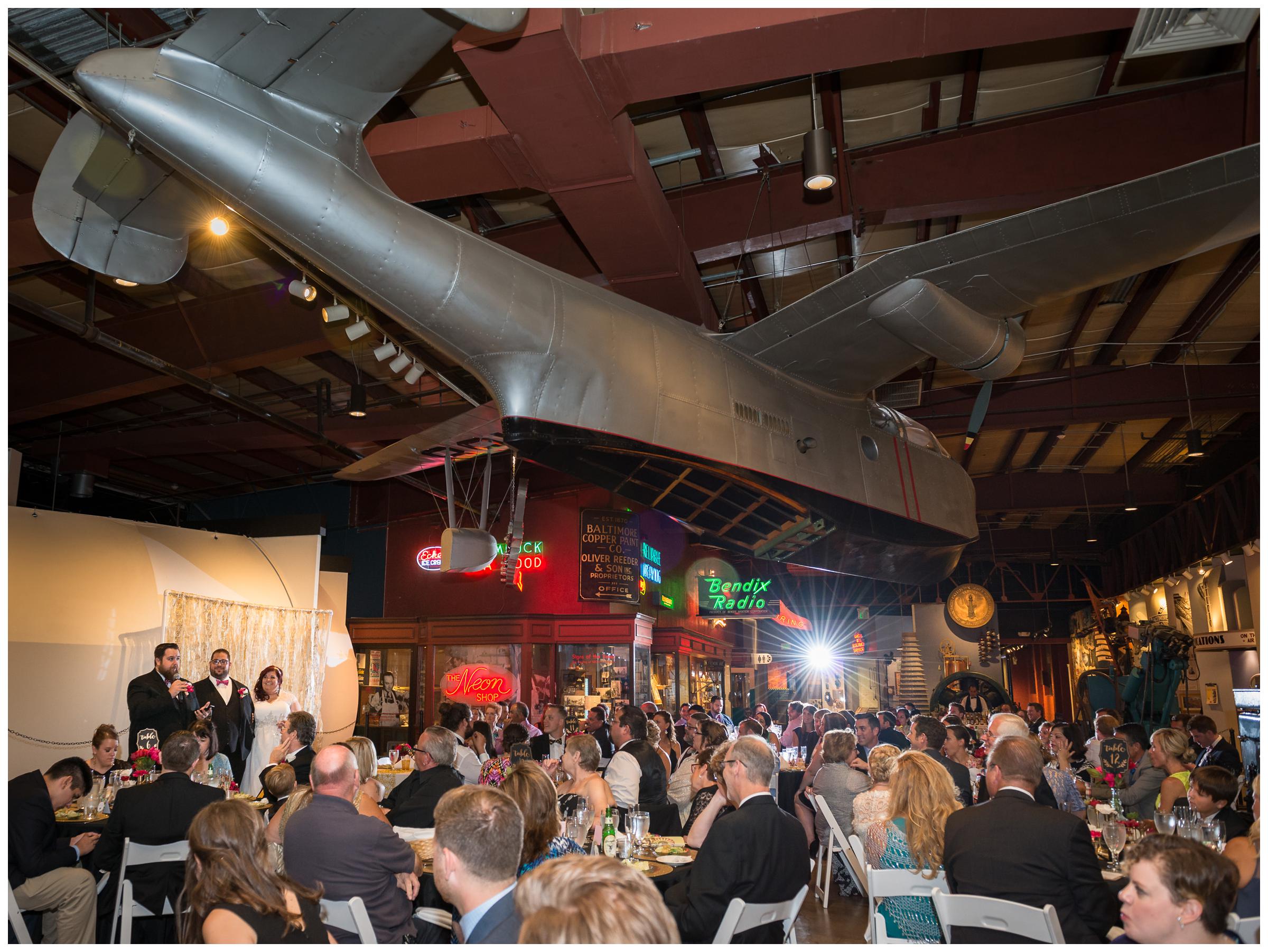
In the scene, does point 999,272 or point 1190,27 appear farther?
point 999,272

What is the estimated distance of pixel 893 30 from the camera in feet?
14.4

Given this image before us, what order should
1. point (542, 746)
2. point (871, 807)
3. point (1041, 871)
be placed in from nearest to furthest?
point (1041, 871) → point (871, 807) → point (542, 746)

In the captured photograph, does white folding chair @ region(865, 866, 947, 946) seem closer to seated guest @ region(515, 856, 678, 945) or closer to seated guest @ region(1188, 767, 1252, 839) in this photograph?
seated guest @ region(1188, 767, 1252, 839)

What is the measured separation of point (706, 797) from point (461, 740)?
3020 millimetres

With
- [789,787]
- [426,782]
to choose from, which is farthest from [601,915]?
[789,787]

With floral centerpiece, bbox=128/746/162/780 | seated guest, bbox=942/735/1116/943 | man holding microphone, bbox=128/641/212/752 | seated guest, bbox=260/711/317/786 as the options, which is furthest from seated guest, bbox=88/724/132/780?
seated guest, bbox=942/735/1116/943

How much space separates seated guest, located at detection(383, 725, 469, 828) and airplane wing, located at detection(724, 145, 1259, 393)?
324 cm

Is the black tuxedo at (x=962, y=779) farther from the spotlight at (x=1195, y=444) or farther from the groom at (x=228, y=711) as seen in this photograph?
the spotlight at (x=1195, y=444)

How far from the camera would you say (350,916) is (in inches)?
141

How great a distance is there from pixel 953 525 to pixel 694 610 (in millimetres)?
13178

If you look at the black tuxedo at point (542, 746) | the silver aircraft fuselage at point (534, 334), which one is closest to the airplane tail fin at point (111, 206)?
the silver aircraft fuselage at point (534, 334)

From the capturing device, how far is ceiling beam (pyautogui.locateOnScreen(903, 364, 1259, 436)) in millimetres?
11523

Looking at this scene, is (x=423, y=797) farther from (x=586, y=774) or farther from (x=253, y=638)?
(x=253, y=638)

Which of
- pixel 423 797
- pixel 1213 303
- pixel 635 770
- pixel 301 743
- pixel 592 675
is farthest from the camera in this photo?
pixel 592 675
